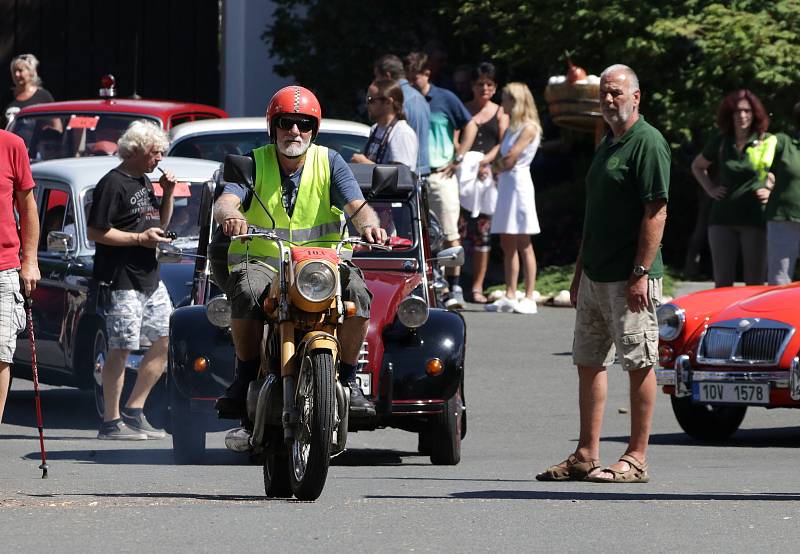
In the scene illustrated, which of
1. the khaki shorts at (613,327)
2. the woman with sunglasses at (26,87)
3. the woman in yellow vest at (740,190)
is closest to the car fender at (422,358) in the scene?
the khaki shorts at (613,327)

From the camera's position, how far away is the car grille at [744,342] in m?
11.0

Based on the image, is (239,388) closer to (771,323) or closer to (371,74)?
(771,323)

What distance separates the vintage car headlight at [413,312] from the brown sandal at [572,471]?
4.13ft

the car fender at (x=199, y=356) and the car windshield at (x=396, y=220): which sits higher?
the car windshield at (x=396, y=220)

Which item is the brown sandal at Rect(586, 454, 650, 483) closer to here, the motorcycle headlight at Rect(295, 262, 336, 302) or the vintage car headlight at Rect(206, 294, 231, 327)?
the motorcycle headlight at Rect(295, 262, 336, 302)

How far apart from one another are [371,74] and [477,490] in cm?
1511

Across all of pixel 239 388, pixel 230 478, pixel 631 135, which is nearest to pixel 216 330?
pixel 230 478

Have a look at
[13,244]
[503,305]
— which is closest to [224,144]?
[503,305]

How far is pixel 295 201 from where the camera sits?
8.51m

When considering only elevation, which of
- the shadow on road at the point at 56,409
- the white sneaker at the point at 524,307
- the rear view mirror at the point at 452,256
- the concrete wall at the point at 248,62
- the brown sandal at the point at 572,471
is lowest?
the shadow on road at the point at 56,409

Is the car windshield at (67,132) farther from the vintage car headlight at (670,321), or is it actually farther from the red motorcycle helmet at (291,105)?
the red motorcycle helmet at (291,105)

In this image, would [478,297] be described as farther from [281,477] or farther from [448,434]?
[281,477]

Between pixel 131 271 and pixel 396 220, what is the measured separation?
165cm

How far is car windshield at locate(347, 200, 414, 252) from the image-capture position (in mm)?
11406
